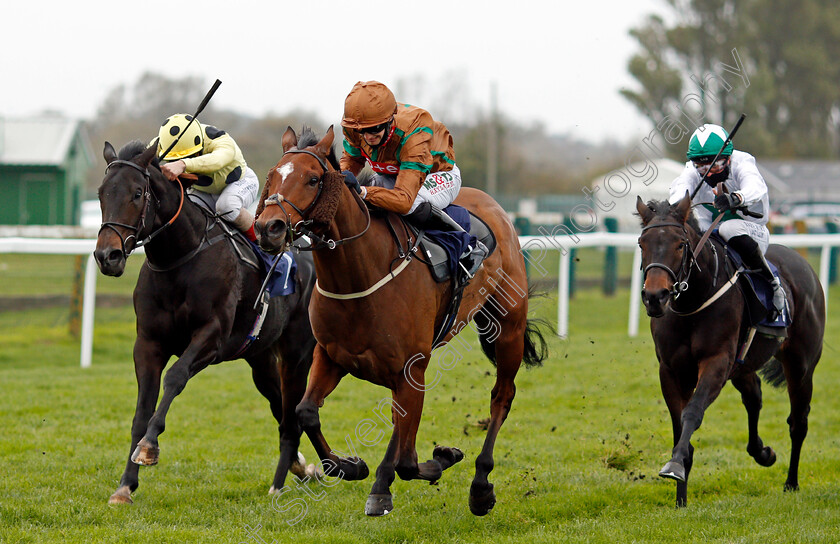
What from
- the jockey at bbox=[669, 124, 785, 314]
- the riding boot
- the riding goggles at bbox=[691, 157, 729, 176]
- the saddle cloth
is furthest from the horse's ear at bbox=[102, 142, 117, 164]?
the riding goggles at bbox=[691, 157, 729, 176]

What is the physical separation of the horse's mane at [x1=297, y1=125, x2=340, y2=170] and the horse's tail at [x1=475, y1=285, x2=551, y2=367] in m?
1.73

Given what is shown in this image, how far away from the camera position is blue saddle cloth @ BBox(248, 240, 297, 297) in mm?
5336

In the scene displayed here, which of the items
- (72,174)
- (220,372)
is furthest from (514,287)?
(72,174)

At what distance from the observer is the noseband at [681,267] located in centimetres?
438

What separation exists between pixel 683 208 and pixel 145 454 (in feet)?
9.52

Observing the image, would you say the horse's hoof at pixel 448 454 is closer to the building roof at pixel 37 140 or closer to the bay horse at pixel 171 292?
the bay horse at pixel 171 292

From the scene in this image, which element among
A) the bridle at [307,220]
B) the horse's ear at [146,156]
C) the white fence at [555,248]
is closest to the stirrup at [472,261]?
the bridle at [307,220]

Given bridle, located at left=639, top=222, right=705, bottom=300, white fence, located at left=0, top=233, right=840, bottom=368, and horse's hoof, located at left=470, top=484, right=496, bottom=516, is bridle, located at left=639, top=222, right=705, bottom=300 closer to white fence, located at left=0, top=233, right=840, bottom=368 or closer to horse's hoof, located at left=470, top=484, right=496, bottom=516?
horse's hoof, located at left=470, top=484, right=496, bottom=516

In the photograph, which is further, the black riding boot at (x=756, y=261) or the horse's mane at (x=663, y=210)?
the black riding boot at (x=756, y=261)

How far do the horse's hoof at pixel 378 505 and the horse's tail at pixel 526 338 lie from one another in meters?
1.43

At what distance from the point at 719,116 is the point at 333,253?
78.5ft

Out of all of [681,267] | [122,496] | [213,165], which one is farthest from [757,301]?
[122,496]

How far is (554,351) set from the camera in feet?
30.9

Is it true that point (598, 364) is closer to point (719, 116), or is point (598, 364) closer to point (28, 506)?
point (28, 506)
